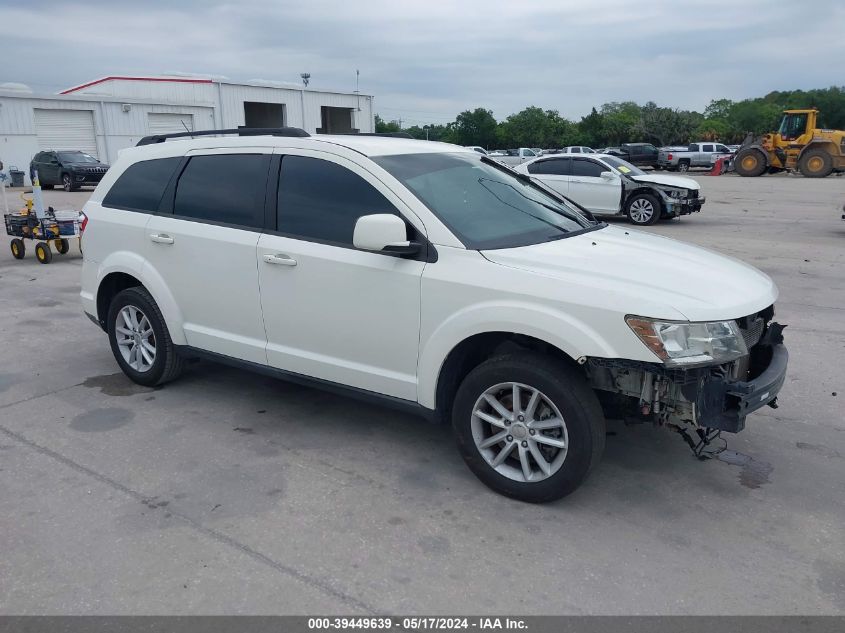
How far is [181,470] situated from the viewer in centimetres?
400

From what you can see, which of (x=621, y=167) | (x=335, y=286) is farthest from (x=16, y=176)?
(x=335, y=286)

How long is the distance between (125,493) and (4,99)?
119 feet

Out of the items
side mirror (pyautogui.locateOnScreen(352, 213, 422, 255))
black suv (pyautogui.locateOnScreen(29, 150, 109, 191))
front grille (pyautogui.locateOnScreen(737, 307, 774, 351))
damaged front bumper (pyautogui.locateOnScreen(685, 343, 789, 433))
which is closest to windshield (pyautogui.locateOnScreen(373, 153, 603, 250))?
side mirror (pyautogui.locateOnScreen(352, 213, 422, 255))

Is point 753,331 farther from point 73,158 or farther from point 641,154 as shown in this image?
point 641,154

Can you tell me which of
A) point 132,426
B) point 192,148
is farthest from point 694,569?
point 192,148

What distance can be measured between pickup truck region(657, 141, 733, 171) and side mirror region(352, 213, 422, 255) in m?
40.9

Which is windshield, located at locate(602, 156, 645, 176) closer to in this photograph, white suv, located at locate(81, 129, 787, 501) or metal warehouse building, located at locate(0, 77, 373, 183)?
white suv, located at locate(81, 129, 787, 501)

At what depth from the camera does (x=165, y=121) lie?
134 feet

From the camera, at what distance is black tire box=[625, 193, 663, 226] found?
1496 centimetres

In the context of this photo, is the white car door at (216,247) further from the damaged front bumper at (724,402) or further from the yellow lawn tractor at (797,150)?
the yellow lawn tractor at (797,150)

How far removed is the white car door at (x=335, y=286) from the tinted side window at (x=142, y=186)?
3.92 feet

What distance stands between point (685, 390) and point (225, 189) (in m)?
3.15

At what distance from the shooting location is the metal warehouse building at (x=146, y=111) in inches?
1331

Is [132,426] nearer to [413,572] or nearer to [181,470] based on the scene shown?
[181,470]
